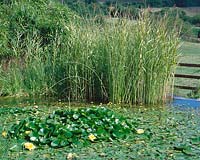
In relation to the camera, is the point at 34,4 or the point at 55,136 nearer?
the point at 55,136

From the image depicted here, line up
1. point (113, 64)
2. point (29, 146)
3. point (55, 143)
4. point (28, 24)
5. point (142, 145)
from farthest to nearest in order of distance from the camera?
point (28, 24) < point (113, 64) < point (142, 145) < point (55, 143) < point (29, 146)

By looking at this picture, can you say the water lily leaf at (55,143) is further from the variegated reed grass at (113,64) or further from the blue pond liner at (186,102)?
the blue pond liner at (186,102)

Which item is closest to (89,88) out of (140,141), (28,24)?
(28,24)

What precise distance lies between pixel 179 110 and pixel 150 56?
118cm

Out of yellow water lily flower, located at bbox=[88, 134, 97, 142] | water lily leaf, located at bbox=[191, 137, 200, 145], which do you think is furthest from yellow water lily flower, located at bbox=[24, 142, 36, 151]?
water lily leaf, located at bbox=[191, 137, 200, 145]

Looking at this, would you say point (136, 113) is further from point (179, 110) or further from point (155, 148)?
point (155, 148)

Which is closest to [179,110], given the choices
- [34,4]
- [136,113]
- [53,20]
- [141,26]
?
[136,113]

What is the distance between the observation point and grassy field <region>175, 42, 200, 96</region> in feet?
38.7

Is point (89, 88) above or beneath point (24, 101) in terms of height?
above

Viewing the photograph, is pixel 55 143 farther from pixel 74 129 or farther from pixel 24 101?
pixel 24 101

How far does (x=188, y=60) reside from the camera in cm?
1819

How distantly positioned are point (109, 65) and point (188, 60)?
9347 mm

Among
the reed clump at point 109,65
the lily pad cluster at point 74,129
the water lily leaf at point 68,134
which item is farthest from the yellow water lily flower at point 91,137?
the reed clump at point 109,65

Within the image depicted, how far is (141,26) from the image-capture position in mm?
9344
